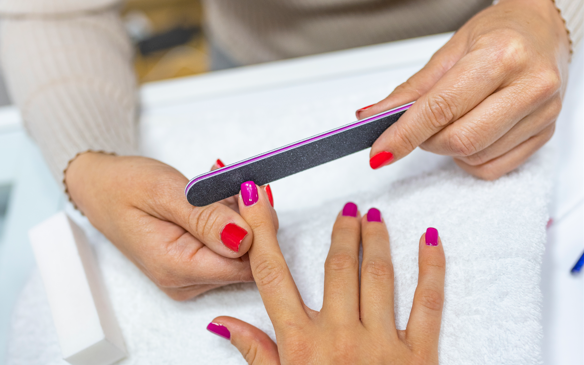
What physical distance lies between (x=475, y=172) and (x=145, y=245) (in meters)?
0.39

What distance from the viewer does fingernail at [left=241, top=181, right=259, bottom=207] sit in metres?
0.39

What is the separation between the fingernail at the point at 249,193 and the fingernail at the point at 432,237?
19cm

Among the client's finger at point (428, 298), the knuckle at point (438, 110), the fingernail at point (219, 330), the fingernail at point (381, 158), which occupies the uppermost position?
the knuckle at point (438, 110)

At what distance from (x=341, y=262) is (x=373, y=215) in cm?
8

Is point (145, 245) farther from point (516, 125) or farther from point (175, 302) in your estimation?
point (516, 125)

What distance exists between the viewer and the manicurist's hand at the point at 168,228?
0.39 meters

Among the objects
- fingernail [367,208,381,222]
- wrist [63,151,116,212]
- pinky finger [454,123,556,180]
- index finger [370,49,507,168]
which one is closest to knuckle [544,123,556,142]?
pinky finger [454,123,556,180]

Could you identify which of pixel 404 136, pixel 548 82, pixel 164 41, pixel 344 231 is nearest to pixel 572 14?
pixel 548 82

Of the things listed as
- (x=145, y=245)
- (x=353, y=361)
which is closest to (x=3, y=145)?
(x=145, y=245)

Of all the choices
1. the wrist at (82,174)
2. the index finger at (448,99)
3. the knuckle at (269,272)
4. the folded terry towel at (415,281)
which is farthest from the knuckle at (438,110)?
the wrist at (82,174)

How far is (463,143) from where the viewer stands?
1.42 feet

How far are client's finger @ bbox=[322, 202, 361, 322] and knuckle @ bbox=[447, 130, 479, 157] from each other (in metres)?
0.13

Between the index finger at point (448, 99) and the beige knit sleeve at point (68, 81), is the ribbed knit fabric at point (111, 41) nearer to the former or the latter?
the beige knit sleeve at point (68, 81)

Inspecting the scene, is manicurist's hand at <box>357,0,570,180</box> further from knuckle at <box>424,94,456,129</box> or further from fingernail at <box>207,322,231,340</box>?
fingernail at <box>207,322,231,340</box>
